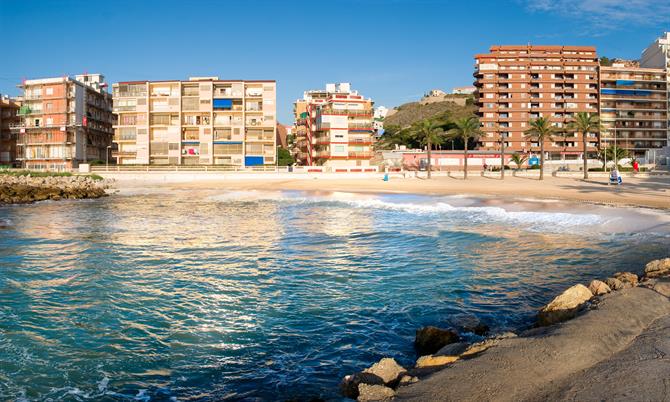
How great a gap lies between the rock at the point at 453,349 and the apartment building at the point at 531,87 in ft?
396

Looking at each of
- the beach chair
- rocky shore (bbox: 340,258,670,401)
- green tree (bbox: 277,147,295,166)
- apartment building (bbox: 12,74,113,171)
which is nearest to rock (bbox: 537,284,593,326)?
rocky shore (bbox: 340,258,670,401)

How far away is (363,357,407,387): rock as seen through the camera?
6781 millimetres

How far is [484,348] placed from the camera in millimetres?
7398

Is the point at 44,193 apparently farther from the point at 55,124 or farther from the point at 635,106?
the point at 635,106

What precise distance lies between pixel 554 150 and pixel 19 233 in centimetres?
11858

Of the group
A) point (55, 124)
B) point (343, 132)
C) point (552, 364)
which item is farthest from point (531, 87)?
point (552, 364)

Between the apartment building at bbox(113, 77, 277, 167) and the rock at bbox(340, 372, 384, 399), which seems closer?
the rock at bbox(340, 372, 384, 399)

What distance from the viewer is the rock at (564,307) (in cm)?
930

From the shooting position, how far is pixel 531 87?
126000 mm

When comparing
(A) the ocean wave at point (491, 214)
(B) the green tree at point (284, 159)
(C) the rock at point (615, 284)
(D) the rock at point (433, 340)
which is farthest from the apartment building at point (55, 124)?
(C) the rock at point (615, 284)

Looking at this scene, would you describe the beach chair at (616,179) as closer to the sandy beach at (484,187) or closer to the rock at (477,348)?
the sandy beach at (484,187)

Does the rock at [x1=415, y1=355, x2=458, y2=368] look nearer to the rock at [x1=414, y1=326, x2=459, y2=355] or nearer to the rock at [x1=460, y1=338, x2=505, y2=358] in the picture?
the rock at [x1=460, y1=338, x2=505, y2=358]

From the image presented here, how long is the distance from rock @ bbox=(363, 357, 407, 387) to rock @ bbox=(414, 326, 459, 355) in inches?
73.8

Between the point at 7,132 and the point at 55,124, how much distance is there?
22.2 metres
